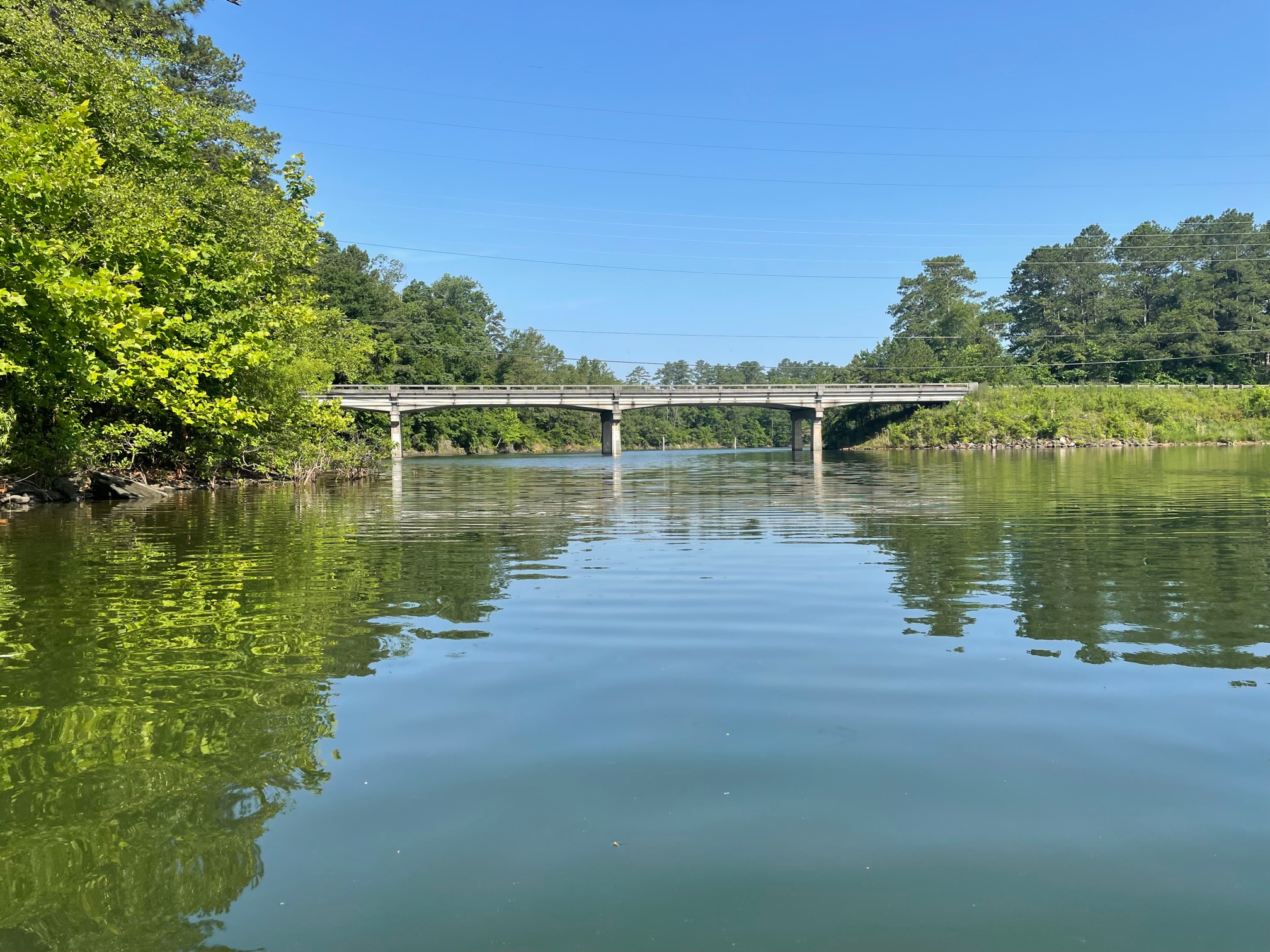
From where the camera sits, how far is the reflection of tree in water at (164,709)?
370cm

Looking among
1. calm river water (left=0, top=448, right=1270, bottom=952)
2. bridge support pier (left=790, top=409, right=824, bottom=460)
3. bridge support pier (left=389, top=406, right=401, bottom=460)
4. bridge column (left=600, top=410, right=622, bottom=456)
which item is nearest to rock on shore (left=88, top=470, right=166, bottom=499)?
calm river water (left=0, top=448, right=1270, bottom=952)

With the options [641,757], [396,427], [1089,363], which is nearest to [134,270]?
[641,757]

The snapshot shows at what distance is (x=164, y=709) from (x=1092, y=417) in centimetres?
9198

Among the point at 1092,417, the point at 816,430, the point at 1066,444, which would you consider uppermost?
the point at 1092,417

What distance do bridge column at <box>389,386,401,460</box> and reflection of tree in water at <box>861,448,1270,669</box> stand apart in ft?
189

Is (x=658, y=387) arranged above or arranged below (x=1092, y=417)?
above

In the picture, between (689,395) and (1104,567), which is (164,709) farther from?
(689,395)

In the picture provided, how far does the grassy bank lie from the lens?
8494 centimetres

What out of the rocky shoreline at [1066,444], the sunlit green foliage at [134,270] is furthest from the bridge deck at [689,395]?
the sunlit green foliage at [134,270]

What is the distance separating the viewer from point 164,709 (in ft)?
19.8

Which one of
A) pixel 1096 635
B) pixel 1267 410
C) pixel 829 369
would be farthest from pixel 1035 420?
pixel 1096 635

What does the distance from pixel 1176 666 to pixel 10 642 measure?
370 inches

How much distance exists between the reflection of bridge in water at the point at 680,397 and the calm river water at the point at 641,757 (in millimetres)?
67421

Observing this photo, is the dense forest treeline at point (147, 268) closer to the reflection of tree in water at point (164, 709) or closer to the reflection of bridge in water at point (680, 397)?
the reflection of tree in water at point (164, 709)
